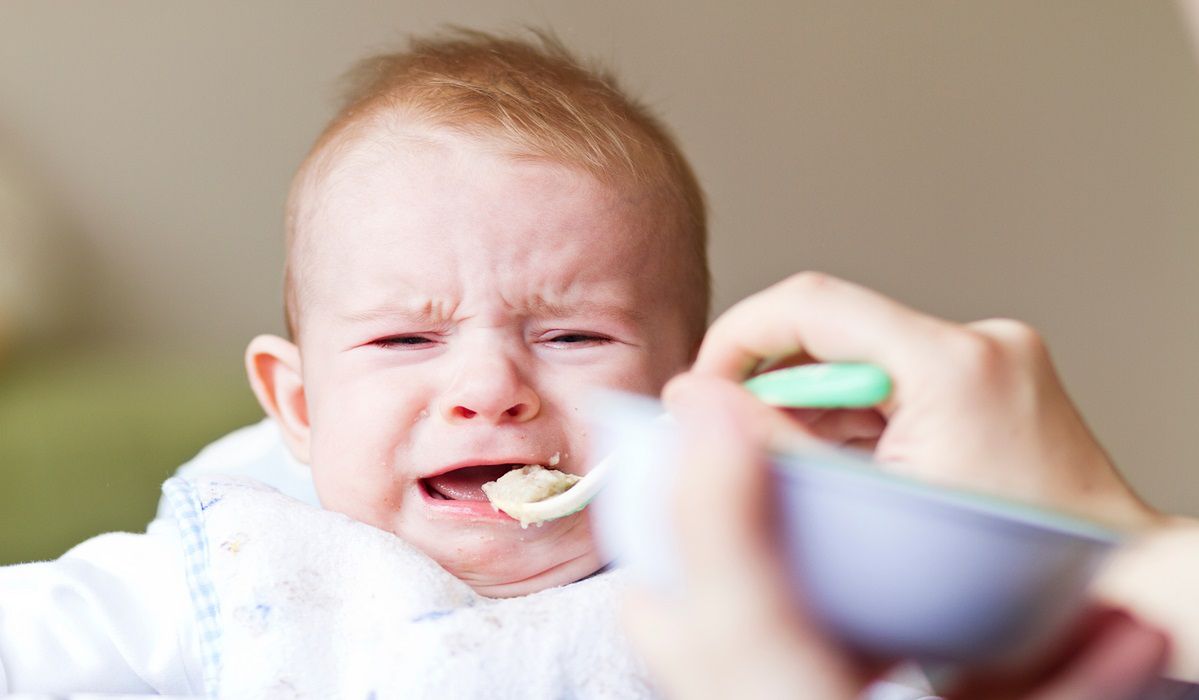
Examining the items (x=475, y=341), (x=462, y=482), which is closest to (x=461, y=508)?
(x=462, y=482)

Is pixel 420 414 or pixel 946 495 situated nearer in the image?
pixel 946 495

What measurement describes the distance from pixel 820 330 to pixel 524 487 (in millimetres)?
341

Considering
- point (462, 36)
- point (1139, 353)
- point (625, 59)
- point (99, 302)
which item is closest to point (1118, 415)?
point (1139, 353)

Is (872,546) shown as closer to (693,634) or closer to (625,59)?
(693,634)

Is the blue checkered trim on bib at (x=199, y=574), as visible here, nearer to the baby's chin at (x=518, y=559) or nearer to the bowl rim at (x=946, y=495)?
the baby's chin at (x=518, y=559)

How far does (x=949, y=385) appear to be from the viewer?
0.61 metres

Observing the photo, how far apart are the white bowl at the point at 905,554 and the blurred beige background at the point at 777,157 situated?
5.40ft

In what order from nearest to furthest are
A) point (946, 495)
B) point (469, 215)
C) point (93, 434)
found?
point (946, 495)
point (469, 215)
point (93, 434)

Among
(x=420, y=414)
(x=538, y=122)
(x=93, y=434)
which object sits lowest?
(x=93, y=434)

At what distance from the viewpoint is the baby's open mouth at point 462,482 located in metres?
0.97

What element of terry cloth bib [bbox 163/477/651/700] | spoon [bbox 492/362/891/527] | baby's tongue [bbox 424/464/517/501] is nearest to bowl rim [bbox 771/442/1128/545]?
spoon [bbox 492/362/891/527]

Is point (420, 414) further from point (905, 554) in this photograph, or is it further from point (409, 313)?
point (905, 554)

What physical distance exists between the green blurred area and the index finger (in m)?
1.25

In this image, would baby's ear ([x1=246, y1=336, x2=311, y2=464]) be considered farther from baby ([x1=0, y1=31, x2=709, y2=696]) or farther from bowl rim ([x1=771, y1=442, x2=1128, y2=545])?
bowl rim ([x1=771, y1=442, x2=1128, y2=545])
